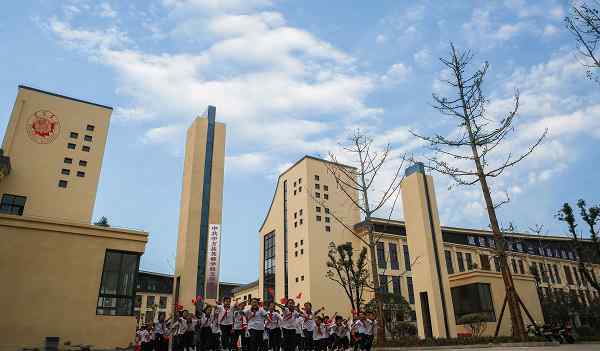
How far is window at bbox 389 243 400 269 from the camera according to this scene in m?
46.1

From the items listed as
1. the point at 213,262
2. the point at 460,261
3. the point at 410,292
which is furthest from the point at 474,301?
the point at 213,262

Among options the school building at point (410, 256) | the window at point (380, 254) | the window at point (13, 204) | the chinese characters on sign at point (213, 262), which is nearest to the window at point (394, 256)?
the school building at point (410, 256)

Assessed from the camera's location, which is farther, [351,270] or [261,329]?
[351,270]

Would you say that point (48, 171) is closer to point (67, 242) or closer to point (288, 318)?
point (67, 242)

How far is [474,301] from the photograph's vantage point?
108 ft

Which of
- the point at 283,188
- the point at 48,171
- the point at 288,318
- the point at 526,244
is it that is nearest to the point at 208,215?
the point at 283,188

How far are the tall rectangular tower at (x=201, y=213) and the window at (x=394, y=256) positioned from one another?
19.4 m

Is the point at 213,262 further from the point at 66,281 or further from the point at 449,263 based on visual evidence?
the point at 449,263

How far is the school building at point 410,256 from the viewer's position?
3120 cm

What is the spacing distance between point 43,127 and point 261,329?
35.5 m

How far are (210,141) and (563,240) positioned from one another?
54.0 metres

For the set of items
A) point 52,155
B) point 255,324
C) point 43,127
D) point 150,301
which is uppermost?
point 43,127

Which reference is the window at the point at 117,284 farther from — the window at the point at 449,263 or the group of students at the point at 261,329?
the window at the point at 449,263

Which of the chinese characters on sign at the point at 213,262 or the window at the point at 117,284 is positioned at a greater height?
the chinese characters on sign at the point at 213,262
